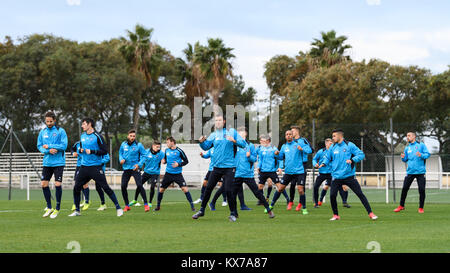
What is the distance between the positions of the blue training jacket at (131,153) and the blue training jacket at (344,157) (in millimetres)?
5707

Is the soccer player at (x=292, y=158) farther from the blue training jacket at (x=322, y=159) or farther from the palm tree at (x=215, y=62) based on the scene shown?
the palm tree at (x=215, y=62)

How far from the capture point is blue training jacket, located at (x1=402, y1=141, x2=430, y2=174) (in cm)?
1634

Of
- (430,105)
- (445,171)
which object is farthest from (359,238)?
(430,105)

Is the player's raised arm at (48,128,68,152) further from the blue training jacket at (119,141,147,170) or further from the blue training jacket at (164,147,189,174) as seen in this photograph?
the blue training jacket at (164,147,189,174)

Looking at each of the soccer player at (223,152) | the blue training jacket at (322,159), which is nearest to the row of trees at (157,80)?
the blue training jacket at (322,159)

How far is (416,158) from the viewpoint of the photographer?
Result: 16.4m

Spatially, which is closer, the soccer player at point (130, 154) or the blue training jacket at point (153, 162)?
the soccer player at point (130, 154)

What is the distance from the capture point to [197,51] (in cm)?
5006

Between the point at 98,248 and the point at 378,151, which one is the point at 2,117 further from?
the point at 98,248

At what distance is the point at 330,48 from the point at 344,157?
4168 cm

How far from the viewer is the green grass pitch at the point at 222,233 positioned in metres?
8.71

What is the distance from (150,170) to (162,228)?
Answer: 23.6ft

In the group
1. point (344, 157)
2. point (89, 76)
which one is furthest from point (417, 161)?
point (89, 76)

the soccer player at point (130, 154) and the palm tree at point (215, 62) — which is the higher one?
the palm tree at point (215, 62)
